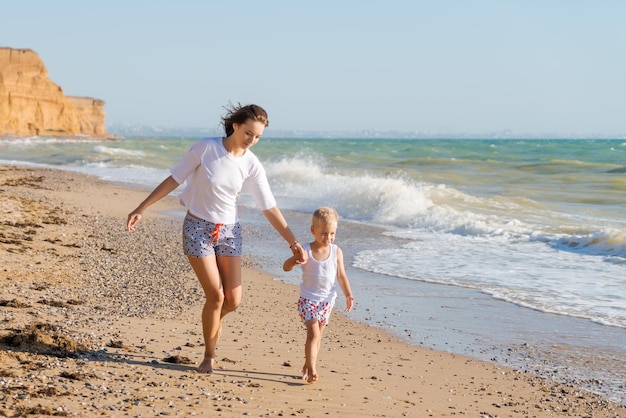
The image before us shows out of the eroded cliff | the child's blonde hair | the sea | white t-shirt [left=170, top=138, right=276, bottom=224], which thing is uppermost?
the eroded cliff

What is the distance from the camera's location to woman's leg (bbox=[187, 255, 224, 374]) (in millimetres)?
4941

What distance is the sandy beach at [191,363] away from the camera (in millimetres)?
4465

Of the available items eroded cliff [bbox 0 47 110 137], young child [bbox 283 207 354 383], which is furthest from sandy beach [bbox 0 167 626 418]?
eroded cliff [bbox 0 47 110 137]

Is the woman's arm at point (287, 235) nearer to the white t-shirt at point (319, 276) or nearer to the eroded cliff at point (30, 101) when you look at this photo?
the white t-shirt at point (319, 276)

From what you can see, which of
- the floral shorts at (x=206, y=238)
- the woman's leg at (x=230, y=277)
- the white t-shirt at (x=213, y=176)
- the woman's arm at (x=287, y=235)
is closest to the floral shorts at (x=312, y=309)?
the woman's arm at (x=287, y=235)

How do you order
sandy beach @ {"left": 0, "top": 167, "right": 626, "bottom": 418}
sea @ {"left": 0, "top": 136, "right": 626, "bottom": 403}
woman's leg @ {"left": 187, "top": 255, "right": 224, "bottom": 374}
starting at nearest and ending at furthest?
sandy beach @ {"left": 0, "top": 167, "right": 626, "bottom": 418} → woman's leg @ {"left": 187, "top": 255, "right": 224, "bottom": 374} → sea @ {"left": 0, "top": 136, "right": 626, "bottom": 403}

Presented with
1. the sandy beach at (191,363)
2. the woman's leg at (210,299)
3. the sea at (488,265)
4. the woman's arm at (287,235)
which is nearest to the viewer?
the sandy beach at (191,363)

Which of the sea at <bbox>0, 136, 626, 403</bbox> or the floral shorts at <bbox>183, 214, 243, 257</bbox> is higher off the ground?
the floral shorts at <bbox>183, 214, 243, 257</bbox>

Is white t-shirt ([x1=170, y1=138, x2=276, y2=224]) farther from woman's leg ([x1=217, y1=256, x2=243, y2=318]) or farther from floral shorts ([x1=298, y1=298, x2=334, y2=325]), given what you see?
floral shorts ([x1=298, y1=298, x2=334, y2=325])

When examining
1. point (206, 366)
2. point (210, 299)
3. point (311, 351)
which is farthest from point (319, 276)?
point (206, 366)

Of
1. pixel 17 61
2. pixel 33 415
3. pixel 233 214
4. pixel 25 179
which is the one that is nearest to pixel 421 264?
pixel 233 214

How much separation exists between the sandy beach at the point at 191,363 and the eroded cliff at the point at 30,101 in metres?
70.2

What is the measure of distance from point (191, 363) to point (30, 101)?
262ft

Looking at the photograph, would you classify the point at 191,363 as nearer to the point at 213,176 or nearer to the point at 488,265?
the point at 213,176
